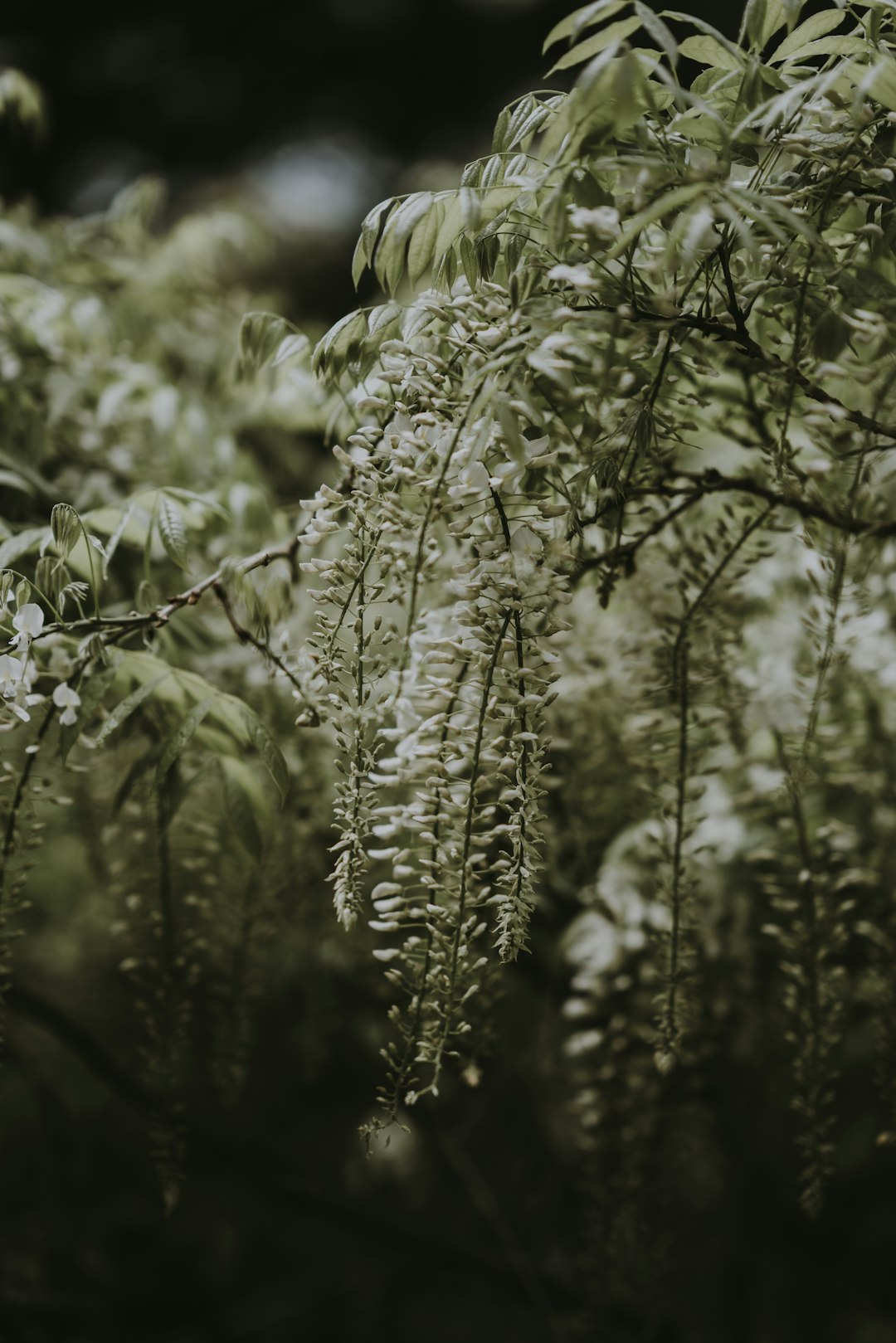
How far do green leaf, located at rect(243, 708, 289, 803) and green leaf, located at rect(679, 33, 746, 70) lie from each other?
81cm

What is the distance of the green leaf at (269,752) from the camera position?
1.07 m

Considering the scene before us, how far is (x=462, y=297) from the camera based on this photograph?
95 centimetres

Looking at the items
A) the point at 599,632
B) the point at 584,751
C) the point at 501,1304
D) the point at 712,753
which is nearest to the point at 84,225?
the point at 599,632

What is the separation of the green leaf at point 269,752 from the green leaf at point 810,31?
85cm

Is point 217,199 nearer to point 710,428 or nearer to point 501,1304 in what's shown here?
point 710,428

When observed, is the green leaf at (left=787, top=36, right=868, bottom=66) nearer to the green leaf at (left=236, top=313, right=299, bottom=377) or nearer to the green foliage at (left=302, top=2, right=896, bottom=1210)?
the green foliage at (left=302, top=2, right=896, bottom=1210)

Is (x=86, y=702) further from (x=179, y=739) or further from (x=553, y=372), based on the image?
(x=553, y=372)

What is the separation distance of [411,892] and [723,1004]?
58 cm

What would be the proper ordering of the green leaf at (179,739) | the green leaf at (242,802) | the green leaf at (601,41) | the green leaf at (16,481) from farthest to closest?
the green leaf at (16,481)
the green leaf at (242,802)
the green leaf at (179,739)
the green leaf at (601,41)

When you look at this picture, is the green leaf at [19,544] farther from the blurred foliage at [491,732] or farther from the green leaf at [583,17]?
the green leaf at [583,17]

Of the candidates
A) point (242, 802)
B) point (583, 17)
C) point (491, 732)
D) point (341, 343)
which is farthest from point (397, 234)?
point (242, 802)

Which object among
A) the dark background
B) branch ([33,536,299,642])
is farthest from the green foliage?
the dark background

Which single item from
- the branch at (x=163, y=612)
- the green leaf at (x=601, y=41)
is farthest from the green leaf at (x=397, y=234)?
the branch at (x=163, y=612)

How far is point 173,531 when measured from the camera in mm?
1172
